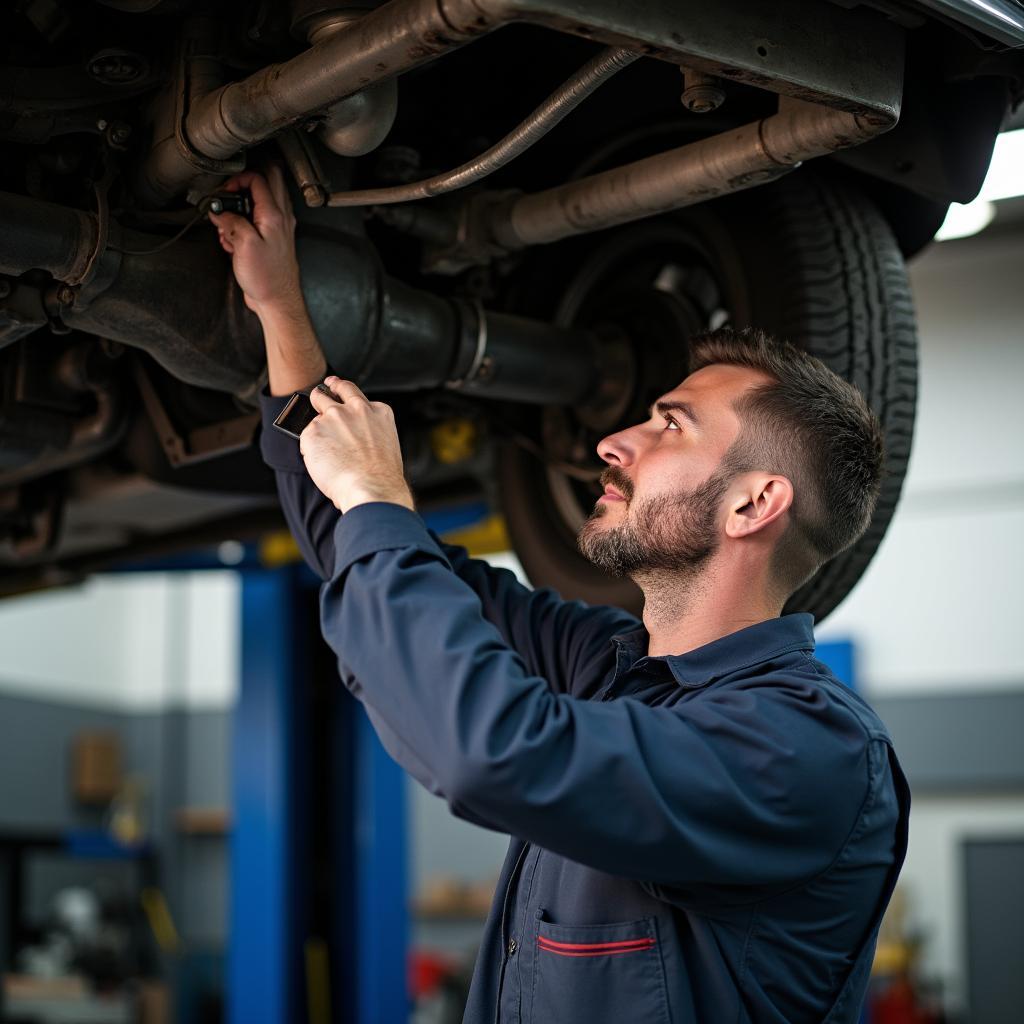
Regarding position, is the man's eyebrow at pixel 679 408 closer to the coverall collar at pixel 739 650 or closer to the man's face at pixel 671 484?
the man's face at pixel 671 484

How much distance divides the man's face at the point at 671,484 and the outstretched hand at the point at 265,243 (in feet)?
1.41

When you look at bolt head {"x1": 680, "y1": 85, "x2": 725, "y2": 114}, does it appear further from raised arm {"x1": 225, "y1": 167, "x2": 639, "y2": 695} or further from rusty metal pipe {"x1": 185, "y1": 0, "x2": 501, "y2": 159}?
raised arm {"x1": 225, "y1": 167, "x2": 639, "y2": 695}

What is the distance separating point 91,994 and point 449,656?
7973 millimetres

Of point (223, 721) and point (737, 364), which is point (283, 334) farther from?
point (223, 721)

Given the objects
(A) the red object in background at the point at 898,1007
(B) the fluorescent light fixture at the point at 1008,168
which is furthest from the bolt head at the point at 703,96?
→ (A) the red object in background at the point at 898,1007

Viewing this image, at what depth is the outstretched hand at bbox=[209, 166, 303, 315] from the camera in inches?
62.6

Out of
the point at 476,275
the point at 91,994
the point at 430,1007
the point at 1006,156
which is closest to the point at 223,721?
the point at 91,994

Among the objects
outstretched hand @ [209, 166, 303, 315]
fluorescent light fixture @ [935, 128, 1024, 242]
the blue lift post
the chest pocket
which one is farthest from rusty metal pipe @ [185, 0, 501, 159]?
fluorescent light fixture @ [935, 128, 1024, 242]

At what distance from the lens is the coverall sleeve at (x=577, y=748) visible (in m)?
1.11

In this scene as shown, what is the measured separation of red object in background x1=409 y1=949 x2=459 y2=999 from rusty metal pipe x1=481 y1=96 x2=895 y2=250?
278 inches

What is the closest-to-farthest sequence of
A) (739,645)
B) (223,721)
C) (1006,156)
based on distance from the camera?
(739,645), (1006,156), (223,721)

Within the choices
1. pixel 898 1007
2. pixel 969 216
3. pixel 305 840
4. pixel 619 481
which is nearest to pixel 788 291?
pixel 619 481

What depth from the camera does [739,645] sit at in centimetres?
141

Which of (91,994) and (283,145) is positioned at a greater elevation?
(283,145)
